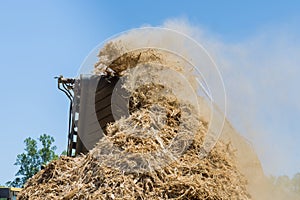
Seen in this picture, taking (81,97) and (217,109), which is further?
(81,97)

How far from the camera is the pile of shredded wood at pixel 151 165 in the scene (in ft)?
13.8

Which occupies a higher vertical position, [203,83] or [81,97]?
[81,97]

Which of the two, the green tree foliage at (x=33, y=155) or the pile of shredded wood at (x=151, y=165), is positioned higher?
the green tree foliage at (x=33, y=155)

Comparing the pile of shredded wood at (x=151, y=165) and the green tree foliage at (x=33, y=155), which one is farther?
the green tree foliage at (x=33, y=155)

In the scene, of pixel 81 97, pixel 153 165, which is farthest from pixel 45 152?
pixel 153 165

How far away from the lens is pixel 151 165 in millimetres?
4320

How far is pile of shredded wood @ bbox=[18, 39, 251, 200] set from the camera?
4191 mm

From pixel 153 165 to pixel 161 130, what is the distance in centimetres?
58

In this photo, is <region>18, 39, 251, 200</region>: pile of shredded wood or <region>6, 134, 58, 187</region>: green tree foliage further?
<region>6, 134, 58, 187</region>: green tree foliage

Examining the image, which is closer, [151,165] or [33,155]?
[151,165]

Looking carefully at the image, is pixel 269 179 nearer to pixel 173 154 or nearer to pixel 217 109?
pixel 217 109

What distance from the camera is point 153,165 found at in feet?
14.2

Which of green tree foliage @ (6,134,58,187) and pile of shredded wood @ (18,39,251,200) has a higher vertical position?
green tree foliage @ (6,134,58,187)

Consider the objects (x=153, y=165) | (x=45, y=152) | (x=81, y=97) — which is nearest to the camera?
(x=153, y=165)
